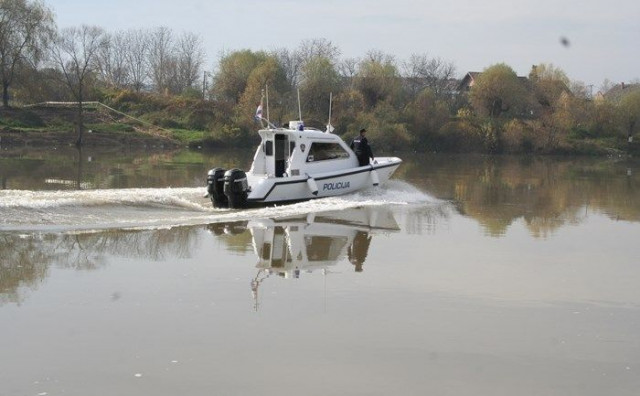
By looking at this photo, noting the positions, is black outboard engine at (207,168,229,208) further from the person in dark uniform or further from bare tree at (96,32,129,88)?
bare tree at (96,32,129,88)

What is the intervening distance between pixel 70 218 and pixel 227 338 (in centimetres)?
722

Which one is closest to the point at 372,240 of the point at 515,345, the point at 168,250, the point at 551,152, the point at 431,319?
the point at 168,250

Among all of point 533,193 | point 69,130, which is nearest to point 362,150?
point 533,193

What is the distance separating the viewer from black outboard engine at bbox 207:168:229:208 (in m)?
17.0

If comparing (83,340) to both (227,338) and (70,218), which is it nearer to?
(227,338)

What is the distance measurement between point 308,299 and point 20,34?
46.9 meters

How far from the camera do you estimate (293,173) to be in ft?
61.4

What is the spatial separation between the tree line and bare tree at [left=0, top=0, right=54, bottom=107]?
6 cm

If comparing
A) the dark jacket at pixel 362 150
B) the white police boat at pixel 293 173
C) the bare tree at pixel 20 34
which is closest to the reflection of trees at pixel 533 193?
the dark jacket at pixel 362 150

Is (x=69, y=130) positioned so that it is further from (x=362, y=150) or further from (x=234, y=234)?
(x=234, y=234)

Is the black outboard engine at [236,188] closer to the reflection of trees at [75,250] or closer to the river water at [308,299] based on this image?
the river water at [308,299]

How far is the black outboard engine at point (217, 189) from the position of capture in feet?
55.9

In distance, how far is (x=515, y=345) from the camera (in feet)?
25.9

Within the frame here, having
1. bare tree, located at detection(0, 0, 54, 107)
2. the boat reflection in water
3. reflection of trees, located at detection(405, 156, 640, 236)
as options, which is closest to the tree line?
bare tree, located at detection(0, 0, 54, 107)
